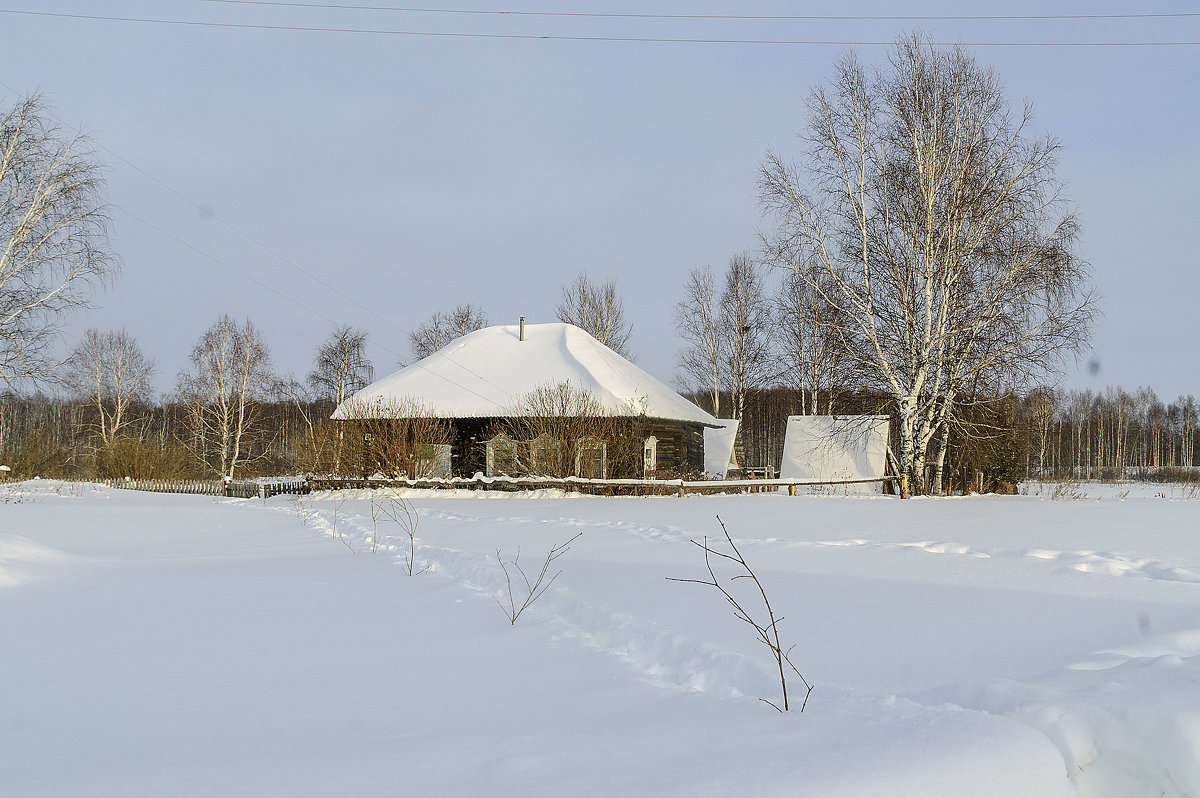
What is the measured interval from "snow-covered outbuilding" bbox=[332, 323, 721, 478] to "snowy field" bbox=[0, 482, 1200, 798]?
11.1 meters

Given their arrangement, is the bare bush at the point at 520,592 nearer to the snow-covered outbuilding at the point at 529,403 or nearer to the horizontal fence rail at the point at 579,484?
the horizontal fence rail at the point at 579,484

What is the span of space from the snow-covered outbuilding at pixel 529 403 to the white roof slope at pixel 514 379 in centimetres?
3

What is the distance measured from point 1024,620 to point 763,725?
227 centimetres

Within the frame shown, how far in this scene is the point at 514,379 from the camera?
2311cm

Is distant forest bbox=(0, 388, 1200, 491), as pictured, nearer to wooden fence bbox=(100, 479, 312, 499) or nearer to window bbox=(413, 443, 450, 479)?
wooden fence bbox=(100, 479, 312, 499)

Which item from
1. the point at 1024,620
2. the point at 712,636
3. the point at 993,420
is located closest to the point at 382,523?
the point at 712,636

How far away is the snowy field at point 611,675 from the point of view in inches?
103

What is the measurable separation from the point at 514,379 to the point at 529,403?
3.46 meters

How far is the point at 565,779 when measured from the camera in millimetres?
2525

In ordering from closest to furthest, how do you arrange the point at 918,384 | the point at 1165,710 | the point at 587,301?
the point at 1165,710 < the point at 918,384 < the point at 587,301

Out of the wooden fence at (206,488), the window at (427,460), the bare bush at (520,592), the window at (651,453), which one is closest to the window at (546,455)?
the window at (427,460)

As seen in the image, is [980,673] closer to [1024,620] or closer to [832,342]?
[1024,620]

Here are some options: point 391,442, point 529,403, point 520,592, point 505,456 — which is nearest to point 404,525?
point 520,592

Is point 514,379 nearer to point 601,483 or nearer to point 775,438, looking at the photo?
point 601,483
